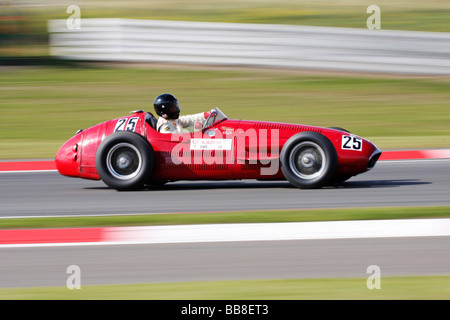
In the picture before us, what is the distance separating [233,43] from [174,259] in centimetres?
1087

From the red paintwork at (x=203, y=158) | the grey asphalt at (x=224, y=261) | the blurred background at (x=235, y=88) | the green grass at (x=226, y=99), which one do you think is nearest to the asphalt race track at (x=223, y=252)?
the grey asphalt at (x=224, y=261)

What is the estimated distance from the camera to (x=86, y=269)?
520 cm

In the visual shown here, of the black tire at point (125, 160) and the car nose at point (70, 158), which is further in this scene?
the car nose at point (70, 158)

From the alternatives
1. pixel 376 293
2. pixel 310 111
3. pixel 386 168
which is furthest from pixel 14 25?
pixel 376 293

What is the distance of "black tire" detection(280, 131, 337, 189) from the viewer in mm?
7578

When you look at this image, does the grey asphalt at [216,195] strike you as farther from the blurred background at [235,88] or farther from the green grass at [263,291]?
the green grass at [263,291]

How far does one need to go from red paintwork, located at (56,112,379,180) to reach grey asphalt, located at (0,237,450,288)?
1965 mm

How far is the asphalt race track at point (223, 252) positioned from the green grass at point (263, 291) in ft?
0.48

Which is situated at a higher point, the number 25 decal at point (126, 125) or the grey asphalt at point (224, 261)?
the number 25 decal at point (126, 125)

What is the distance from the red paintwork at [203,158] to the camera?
771 centimetres

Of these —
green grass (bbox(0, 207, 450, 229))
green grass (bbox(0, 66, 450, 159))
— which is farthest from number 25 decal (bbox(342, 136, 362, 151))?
green grass (bbox(0, 66, 450, 159))

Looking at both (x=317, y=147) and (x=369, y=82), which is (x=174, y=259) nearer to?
(x=317, y=147)

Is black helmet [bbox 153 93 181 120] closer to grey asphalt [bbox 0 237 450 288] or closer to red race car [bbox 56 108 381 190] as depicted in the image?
red race car [bbox 56 108 381 190]

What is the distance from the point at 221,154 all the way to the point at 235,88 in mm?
7825
